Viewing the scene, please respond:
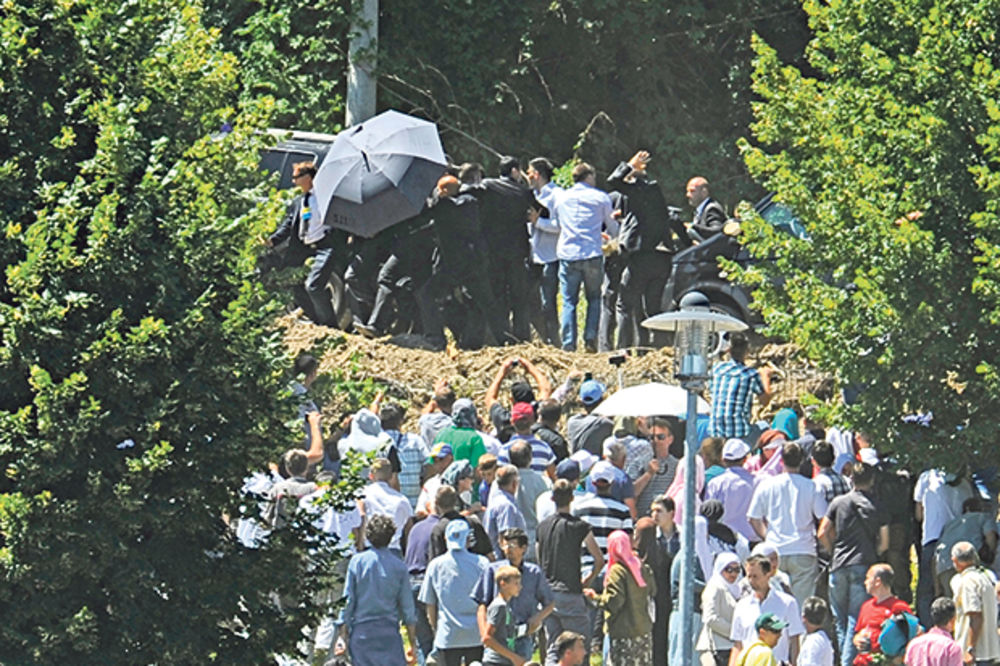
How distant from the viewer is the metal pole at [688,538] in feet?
54.5

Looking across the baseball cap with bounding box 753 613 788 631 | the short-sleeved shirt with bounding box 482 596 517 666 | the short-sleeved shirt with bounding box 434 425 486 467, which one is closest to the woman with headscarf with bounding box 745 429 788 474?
the short-sleeved shirt with bounding box 434 425 486 467

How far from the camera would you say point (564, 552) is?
17641mm

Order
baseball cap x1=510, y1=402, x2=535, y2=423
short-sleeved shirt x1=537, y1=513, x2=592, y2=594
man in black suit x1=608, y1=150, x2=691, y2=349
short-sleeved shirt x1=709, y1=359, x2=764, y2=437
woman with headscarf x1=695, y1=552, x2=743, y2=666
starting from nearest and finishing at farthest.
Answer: woman with headscarf x1=695, y1=552, x2=743, y2=666 → short-sleeved shirt x1=537, y1=513, x2=592, y2=594 → baseball cap x1=510, y1=402, x2=535, y2=423 → short-sleeved shirt x1=709, y1=359, x2=764, y2=437 → man in black suit x1=608, y1=150, x2=691, y2=349

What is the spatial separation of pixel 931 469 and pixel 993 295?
4.61ft

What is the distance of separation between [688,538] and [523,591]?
3.83 feet

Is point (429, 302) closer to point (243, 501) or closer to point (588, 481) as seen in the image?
point (588, 481)

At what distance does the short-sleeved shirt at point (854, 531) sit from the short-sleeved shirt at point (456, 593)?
2.88 m

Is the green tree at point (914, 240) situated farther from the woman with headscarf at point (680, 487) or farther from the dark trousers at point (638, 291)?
the dark trousers at point (638, 291)

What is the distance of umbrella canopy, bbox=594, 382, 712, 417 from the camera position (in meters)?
19.2

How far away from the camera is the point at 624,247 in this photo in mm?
24469

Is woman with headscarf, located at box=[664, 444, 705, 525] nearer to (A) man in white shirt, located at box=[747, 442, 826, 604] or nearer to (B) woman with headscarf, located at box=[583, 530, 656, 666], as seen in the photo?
(A) man in white shirt, located at box=[747, 442, 826, 604]

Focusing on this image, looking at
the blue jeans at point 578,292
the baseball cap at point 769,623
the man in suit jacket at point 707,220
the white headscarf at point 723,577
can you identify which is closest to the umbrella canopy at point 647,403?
the white headscarf at point 723,577

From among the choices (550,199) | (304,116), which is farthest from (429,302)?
(304,116)

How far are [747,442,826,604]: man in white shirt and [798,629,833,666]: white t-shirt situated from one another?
1960 millimetres
